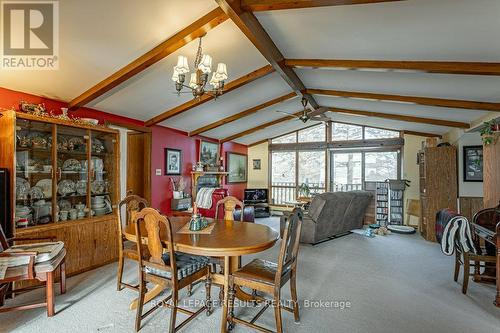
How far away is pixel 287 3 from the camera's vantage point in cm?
226

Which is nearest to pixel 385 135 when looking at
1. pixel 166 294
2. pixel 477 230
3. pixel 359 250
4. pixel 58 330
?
pixel 359 250

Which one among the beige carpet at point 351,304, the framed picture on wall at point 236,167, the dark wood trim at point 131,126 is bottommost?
the beige carpet at point 351,304

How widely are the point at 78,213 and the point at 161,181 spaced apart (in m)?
2.04

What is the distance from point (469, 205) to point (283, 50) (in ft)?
15.5

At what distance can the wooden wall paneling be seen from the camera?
367cm

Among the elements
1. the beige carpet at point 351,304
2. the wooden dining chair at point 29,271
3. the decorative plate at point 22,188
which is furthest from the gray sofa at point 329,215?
the decorative plate at point 22,188

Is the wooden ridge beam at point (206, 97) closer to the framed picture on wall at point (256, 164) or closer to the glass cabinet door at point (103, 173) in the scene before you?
the glass cabinet door at point (103, 173)

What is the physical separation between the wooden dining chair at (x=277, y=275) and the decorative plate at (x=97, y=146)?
2.99 m

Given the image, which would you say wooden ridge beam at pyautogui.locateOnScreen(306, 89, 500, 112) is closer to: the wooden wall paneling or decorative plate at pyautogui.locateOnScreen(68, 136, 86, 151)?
the wooden wall paneling

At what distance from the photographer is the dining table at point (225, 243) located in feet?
6.47

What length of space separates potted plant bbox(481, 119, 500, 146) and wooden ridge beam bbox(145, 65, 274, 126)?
3.27 metres

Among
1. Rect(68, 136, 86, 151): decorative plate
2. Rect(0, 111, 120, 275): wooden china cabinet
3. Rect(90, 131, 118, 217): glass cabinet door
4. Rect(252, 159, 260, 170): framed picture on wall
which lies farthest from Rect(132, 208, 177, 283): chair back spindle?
Rect(252, 159, 260, 170): framed picture on wall

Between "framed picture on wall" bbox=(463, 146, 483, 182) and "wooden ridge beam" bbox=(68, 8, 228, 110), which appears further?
"framed picture on wall" bbox=(463, 146, 483, 182)

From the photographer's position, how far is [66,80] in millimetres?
3174
